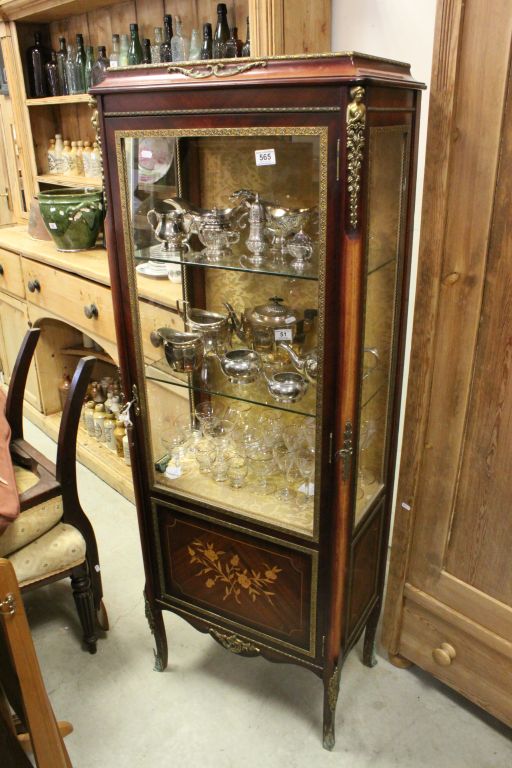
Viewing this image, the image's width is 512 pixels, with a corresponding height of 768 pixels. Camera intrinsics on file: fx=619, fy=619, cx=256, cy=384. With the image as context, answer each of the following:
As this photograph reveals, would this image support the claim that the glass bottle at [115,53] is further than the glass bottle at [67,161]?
No

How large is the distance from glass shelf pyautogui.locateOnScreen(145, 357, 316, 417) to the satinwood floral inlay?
1.27ft

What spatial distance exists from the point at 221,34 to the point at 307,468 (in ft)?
4.49

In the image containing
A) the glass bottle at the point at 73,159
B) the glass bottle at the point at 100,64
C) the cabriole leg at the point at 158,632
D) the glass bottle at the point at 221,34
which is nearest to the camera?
the cabriole leg at the point at 158,632

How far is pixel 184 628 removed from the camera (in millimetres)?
2000

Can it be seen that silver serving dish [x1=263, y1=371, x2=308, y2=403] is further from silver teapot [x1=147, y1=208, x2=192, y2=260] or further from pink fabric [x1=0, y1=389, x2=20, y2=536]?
pink fabric [x1=0, y1=389, x2=20, y2=536]

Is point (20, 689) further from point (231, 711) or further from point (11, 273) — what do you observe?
point (11, 273)

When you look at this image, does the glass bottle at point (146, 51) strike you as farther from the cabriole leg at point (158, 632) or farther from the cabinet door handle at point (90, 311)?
the cabriole leg at point (158, 632)

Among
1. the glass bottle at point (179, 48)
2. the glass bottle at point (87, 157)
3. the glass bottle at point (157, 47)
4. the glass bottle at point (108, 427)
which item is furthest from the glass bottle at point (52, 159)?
the glass bottle at point (108, 427)

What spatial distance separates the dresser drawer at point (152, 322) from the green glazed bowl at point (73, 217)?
114 centimetres

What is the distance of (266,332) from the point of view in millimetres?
1547

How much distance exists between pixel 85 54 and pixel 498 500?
245cm

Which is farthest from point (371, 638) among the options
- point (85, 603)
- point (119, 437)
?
point (119, 437)

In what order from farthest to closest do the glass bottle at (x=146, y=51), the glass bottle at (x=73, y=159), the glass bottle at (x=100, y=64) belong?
1. the glass bottle at (x=73, y=159)
2. the glass bottle at (x=100, y=64)
3. the glass bottle at (x=146, y=51)

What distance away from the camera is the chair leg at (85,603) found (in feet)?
5.99
